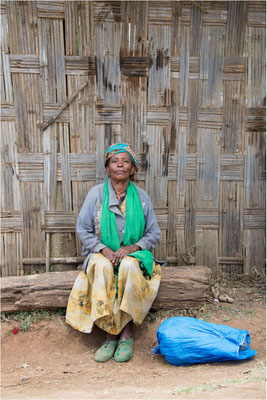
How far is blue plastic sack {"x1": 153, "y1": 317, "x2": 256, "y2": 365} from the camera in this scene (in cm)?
259

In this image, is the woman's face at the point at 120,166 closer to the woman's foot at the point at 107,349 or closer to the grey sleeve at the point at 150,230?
the grey sleeve at the point at 150,230

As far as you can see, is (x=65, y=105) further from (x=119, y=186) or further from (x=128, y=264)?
(x=128, y=264)

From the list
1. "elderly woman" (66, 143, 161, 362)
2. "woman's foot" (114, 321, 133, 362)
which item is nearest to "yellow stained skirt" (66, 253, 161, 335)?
"elderly woman" (66, 143, 161, 362)

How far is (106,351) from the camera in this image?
286 cm

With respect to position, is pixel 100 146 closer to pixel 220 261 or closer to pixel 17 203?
pixel 17 203

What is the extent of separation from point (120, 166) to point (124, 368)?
1727mm

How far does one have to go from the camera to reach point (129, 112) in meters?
3.74

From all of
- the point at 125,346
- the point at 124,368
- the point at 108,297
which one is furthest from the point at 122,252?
the point at 124,368

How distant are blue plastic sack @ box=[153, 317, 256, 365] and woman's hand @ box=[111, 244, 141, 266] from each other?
68 centimetres

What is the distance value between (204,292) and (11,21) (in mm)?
3446

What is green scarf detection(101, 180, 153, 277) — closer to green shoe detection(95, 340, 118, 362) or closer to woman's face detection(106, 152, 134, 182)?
woman's face detection(106, 152, 134, 182)

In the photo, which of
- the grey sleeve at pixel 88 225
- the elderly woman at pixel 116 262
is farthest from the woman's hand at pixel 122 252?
the grey sleeve at pixel 88 225

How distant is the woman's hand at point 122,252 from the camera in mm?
2977

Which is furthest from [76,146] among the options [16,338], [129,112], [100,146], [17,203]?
[16,338]
